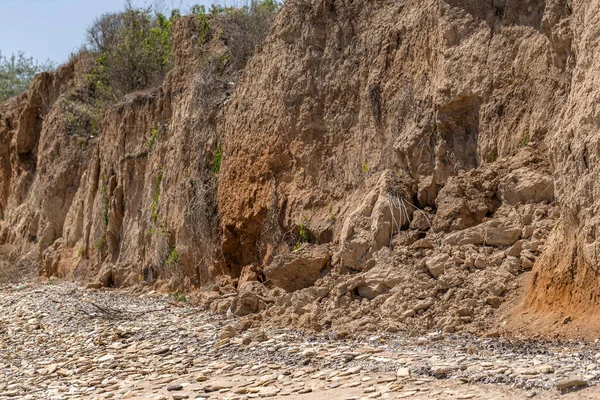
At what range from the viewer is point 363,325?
7.49 metres

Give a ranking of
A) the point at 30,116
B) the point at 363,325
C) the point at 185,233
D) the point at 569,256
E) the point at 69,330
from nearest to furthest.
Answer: the point at 569,256 → the point at 363,325 → the point at 69,330 → the point at 185,233 → the point at 30,116

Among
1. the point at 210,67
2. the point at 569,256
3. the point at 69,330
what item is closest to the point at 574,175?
the point at 569,256

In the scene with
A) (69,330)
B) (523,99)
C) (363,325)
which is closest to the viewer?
(363,325)

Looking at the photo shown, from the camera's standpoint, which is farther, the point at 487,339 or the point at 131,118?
the point at 131,118

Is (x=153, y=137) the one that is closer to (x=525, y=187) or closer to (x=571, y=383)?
(x=525, y=187)

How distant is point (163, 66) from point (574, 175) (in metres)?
12.9

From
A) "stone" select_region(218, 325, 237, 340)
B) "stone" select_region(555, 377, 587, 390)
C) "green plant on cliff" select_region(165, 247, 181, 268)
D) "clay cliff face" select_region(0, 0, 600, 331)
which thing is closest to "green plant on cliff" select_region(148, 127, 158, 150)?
"clay cliff face" select_region(0, 0, 600, 331)

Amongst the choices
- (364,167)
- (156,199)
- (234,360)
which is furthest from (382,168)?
(156,199)

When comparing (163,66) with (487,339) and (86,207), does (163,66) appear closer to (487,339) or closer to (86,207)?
(86,207)

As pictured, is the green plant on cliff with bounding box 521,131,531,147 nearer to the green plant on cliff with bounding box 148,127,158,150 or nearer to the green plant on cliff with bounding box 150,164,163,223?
the green plant on cliff with bounding box 150,164,163,223

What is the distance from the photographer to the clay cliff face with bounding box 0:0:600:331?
23.3ft

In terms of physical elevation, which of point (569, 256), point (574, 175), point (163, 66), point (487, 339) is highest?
point (163, 66)

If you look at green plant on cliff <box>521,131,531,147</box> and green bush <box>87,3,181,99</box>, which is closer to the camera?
green plant on cliff <box>521,131,531,147</box>

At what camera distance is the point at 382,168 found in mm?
9312
